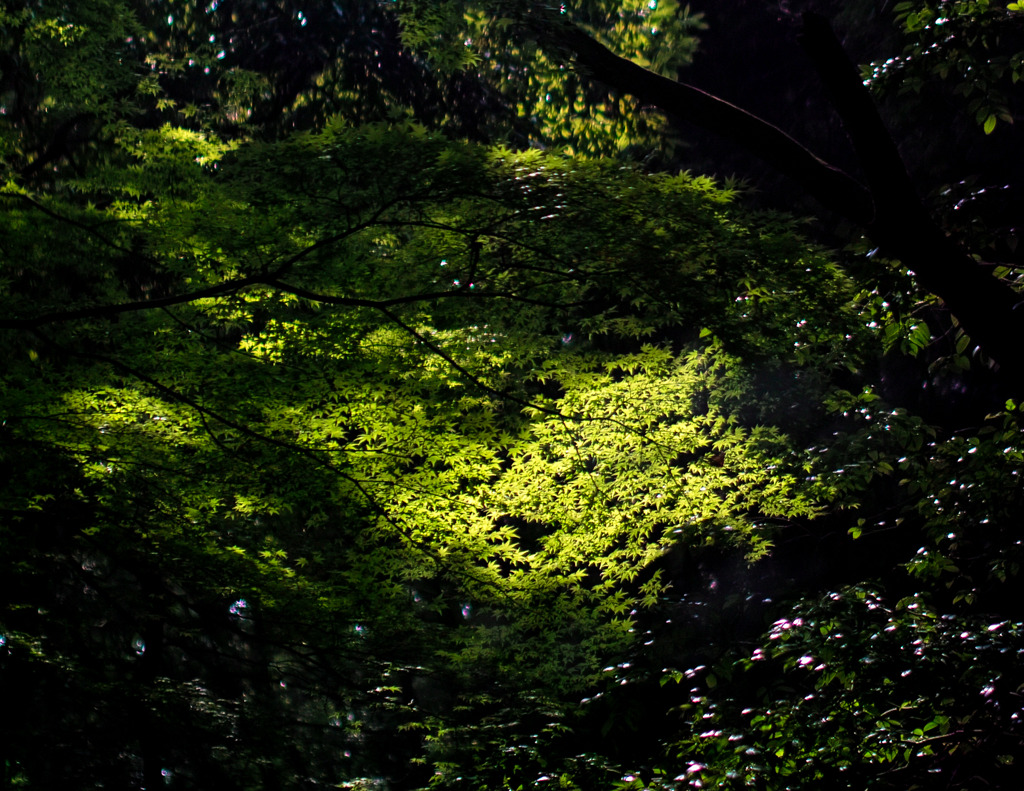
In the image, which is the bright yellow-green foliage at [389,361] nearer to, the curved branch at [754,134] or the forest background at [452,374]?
the forest background at [452,374]

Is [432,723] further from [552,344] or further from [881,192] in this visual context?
[881,192]

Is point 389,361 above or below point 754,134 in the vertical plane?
above

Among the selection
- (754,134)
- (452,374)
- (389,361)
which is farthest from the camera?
(452,374)

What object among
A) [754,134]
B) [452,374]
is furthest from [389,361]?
[754,134]

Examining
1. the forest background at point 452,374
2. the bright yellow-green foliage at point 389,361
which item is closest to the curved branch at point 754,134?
the forest background at point 452,374

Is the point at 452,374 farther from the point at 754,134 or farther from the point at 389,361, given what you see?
the point at 754,134

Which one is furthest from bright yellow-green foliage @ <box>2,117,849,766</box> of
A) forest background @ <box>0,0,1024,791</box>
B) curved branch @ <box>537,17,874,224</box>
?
curved branch @ <box>537,17,874,224</box>

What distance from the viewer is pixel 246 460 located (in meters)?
3.95

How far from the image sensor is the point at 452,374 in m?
4.12

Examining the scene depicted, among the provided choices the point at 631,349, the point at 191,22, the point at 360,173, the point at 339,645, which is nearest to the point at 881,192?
the point at 360,173

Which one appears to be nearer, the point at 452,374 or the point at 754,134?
the point at 754,134

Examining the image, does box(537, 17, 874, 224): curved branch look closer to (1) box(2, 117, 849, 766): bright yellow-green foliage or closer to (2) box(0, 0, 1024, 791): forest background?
(2) box(0, 0, 1024, 791): forest background

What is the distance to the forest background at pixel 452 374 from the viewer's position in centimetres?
298

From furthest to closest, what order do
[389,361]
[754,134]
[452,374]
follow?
[452,374], [389,361], [754,134]
